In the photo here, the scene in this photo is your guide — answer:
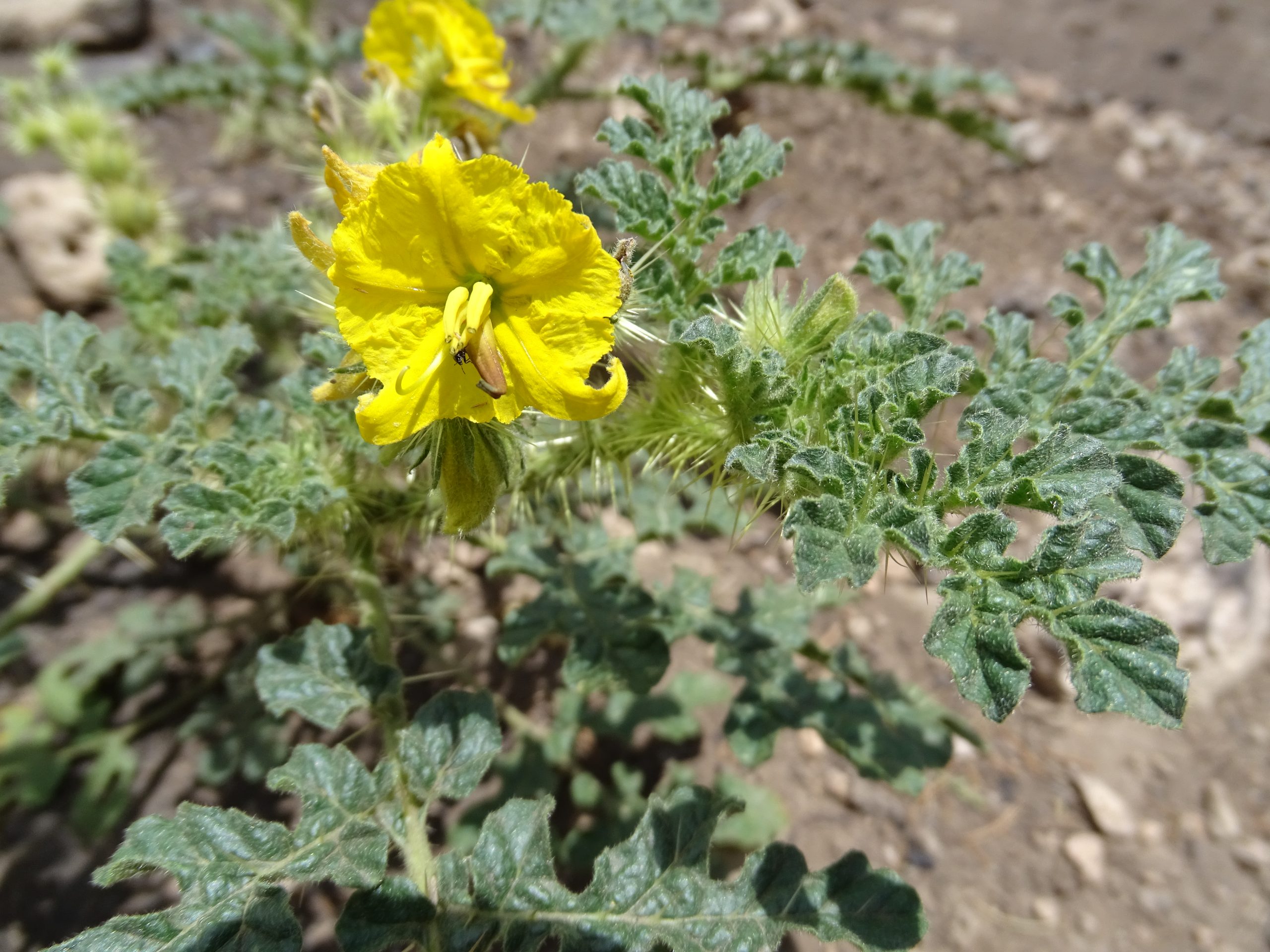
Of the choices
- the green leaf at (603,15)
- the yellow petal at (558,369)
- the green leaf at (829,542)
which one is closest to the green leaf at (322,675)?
the yellow petal at (558,369)

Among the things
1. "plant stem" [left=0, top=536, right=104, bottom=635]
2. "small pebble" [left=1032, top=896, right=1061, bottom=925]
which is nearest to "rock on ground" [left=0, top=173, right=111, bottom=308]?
"plant stem" [left=0, top=536, right=104, bottom=635]

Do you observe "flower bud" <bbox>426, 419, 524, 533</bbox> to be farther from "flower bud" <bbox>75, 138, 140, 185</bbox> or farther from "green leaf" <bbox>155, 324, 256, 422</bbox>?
"flower bud" <bbox>75, 138, 140, 185</bbox>

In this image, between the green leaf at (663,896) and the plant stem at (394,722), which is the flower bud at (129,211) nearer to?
the plant stem at (394,722)

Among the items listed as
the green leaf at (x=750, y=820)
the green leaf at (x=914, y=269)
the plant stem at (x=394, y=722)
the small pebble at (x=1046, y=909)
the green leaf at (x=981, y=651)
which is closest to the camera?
the green leaf at (x=981, y=651)

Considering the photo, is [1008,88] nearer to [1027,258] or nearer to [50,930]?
[1027,258]

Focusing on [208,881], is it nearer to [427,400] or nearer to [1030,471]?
[427,400]
